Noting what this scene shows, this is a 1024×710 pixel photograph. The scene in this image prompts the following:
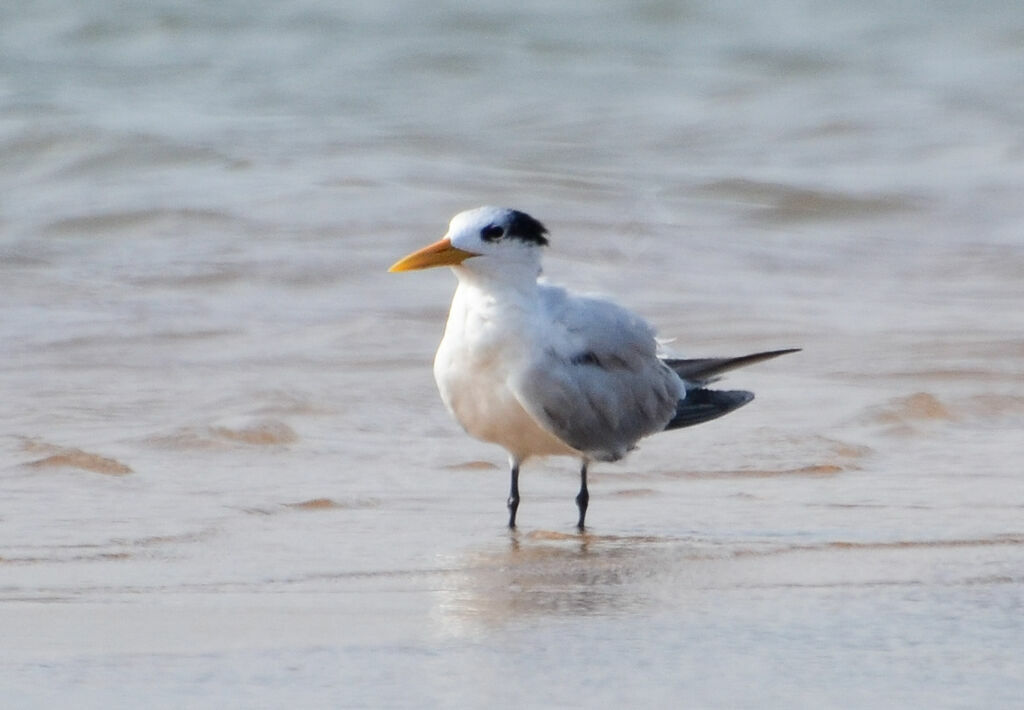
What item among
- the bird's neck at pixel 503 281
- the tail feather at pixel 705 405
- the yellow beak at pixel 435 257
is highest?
the yellow beak at pixel 435 257

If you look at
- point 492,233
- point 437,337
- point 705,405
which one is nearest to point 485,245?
point 492,233

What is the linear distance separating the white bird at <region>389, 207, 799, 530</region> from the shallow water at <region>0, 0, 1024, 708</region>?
0.67 feet

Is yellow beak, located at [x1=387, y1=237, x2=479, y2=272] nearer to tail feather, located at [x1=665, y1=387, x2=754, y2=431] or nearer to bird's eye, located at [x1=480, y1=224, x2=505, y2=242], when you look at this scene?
bird's eye, located at [x1=480, y1=224, x2=505, y2=242]

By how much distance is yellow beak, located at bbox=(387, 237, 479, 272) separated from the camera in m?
4.55

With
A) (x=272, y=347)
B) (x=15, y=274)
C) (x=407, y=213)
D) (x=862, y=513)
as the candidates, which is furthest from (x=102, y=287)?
(x=862, y=513)

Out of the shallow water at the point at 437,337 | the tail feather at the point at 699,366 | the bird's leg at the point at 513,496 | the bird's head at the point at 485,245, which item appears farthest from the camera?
the tail feather at the point at 699,366

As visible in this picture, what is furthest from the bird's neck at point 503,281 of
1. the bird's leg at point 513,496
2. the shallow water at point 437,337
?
the shallow water at point 437,337

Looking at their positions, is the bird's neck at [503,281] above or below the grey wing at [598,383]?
above

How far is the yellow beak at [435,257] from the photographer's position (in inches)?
179

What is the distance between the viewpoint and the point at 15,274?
834 cm

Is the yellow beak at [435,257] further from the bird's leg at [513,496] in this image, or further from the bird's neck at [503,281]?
the bird's leg at [513,496]

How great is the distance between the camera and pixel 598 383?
4.74m

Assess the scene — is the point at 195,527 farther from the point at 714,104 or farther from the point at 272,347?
the point at 714,104

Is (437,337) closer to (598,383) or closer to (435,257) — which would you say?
(598,383)
